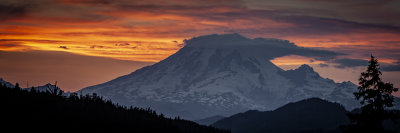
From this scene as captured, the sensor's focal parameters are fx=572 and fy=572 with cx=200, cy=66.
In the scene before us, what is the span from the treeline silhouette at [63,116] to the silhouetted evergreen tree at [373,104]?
66.2 metres

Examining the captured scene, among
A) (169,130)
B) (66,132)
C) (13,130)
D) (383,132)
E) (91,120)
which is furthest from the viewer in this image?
(169,130)

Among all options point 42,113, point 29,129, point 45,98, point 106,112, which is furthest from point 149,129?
point 29,129

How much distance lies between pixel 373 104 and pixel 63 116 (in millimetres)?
97121

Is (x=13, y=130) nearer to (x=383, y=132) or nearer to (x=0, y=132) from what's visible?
(x=0, y=132)

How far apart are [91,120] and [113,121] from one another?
1242 centimetres

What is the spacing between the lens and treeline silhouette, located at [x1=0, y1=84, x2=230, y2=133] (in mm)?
119062

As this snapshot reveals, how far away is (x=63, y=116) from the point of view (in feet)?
460

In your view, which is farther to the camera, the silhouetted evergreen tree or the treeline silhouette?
the treeline silhouette

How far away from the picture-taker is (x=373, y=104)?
191 feet

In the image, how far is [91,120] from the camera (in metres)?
153

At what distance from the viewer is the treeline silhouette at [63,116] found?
119 metres

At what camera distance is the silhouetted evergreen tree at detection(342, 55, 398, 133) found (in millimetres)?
57519

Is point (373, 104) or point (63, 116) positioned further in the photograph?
point (63, 116)

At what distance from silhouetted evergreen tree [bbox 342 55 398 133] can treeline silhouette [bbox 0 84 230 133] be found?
6625 centimetres
